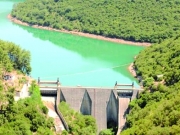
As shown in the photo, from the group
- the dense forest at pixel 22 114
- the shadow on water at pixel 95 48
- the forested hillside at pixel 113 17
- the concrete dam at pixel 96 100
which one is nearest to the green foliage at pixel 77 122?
the concrete dam at pixel 96 100

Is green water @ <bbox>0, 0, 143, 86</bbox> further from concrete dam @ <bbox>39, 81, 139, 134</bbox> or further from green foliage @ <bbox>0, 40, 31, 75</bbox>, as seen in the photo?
concrete dam @ <bbox>39, 81, 139, 134</bbox>

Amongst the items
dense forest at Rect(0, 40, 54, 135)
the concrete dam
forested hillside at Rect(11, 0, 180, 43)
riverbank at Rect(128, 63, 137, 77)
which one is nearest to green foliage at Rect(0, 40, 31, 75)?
dense forest at Rect(0, 40, 54, 135)

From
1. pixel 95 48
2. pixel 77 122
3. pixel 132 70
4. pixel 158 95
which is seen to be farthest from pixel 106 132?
pixel 95 48

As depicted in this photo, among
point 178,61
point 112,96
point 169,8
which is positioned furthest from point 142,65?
point 169,8

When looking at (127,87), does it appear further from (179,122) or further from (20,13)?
(20,13)

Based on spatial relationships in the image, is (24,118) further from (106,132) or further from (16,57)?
(16,57)

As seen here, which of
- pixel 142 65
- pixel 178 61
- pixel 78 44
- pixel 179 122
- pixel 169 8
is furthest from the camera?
pixel 169 8

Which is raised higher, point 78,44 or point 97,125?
point 78,44
